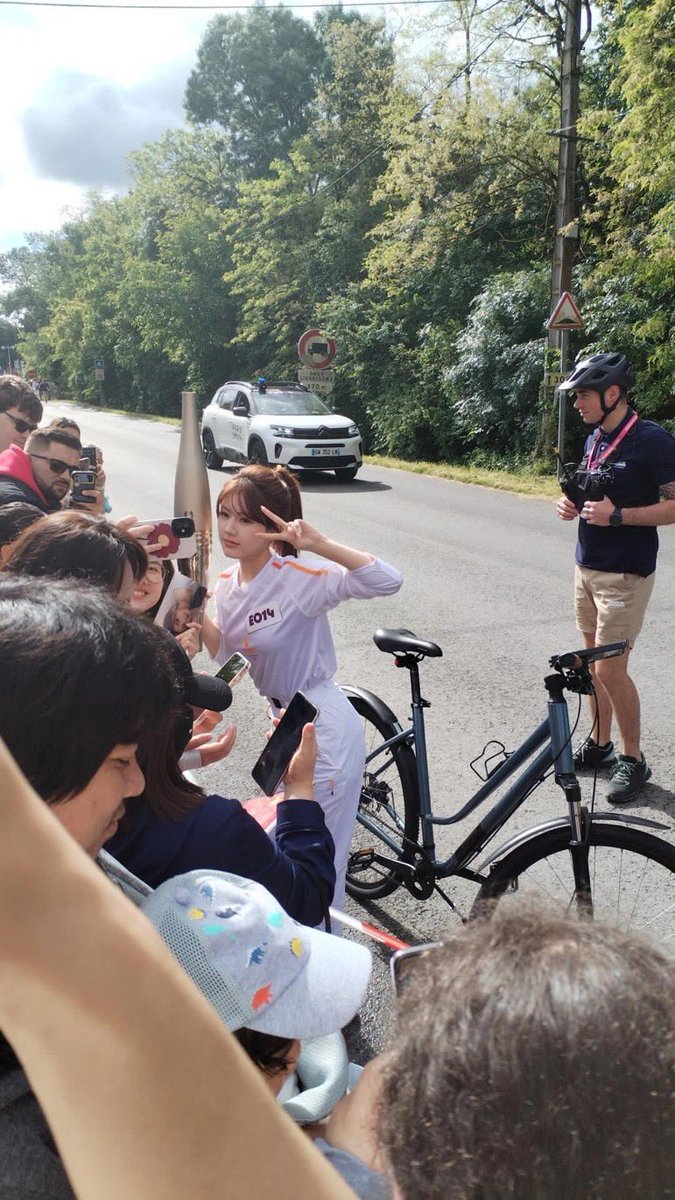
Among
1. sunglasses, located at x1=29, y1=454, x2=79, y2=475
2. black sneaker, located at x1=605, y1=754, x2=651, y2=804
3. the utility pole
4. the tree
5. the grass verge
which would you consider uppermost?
the tree

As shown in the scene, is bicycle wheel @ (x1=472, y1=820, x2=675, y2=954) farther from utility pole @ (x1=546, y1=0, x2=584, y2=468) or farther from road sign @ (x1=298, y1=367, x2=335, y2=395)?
road sign @ (x1=298, y1=367, x2=335, y2=395)

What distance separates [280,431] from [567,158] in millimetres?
6136

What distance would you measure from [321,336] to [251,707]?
15.2 metres

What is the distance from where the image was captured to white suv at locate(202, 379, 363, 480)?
611 inches

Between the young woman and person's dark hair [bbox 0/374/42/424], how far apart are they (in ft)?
10.3

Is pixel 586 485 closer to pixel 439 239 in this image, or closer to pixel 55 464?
pixel 55 464

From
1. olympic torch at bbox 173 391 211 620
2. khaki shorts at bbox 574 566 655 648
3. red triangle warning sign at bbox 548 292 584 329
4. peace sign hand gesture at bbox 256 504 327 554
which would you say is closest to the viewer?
peace sign hand gesture at bbox 256 504 327 554

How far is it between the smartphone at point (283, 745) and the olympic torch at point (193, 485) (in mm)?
1040

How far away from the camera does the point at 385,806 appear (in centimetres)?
354

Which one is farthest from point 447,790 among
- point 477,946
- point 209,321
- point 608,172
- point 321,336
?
point 209,321

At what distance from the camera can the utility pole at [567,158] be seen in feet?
44.2

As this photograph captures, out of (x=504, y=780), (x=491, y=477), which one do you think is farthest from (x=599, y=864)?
(x=491, y=477)

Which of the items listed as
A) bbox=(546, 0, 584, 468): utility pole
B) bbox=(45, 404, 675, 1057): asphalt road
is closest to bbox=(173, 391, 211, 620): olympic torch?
bbox=(45, 404, 675, 1057): asphalt road

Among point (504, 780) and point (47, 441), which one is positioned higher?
point (47, 441)
